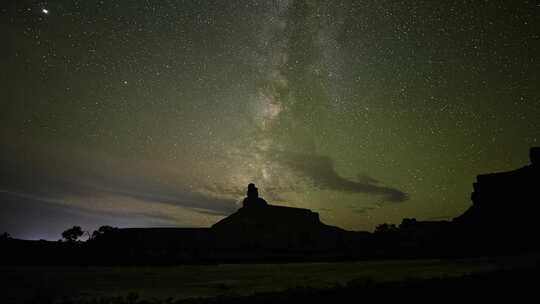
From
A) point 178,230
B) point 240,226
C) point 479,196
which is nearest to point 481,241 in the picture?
point 479,196

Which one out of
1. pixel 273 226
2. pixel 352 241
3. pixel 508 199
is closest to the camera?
pixel 508 199

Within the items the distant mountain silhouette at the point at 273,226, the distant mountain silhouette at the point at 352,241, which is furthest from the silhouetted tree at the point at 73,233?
the distant mountain silhouette at the point at 273,226

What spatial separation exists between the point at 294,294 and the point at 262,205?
13743 centimetres

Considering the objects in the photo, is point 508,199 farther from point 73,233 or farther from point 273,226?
point 73,233

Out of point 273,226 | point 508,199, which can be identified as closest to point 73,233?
point 273,226

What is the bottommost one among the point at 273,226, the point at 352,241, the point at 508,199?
the point at 352,241

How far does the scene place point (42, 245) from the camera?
21.7 meters

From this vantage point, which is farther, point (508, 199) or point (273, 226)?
point (273, 226)

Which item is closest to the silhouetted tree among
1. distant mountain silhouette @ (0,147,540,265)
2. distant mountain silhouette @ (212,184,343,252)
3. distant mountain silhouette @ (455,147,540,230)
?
distant mountain silhouette @ (0,147,540,265)

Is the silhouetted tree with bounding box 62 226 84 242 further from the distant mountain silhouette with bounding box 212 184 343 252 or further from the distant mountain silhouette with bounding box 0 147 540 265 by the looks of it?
the distant mountain silhouette with bounding box 212 184 343 252

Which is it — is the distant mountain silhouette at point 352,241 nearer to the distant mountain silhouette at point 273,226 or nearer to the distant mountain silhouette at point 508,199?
the distant mountain silhouette at point 508,199

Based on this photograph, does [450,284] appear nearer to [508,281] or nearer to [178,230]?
[508,281]

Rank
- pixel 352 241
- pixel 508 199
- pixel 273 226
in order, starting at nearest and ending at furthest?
1. pixel 508 199
2. pixel 352 241
3. pixel 273 226

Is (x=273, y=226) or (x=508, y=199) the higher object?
(x=508, y=199)
